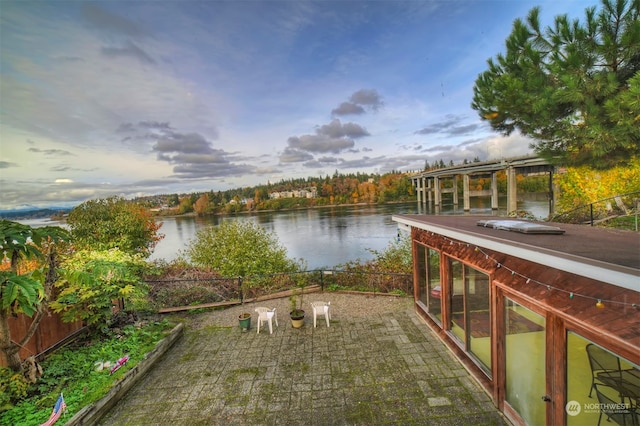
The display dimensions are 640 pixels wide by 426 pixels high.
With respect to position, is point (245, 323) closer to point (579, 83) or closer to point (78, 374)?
point (78, 374)

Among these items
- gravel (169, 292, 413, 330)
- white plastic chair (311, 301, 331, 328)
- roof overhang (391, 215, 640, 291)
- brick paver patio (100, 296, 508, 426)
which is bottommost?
gravel (169, 292, 413, 330)

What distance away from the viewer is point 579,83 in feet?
18.4

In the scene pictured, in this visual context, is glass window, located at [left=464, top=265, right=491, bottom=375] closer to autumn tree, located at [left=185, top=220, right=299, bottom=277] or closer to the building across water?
the building across water

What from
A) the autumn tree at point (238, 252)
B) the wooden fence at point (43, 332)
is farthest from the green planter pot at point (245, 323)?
the autumn tree at point (238, 252)

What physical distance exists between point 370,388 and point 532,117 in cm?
809

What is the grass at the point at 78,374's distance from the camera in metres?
3.41

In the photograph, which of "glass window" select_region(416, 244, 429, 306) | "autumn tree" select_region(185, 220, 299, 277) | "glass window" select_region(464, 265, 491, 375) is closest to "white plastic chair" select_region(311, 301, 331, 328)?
"glass window" select_region(416, 244, 429, 306)

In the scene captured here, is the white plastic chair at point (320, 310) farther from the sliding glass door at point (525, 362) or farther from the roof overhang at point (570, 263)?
the roof overhang at point (570, 263)

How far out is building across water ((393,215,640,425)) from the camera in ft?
6.15

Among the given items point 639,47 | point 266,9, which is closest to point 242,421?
point 639,47

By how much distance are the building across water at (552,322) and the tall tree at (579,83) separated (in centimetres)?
372

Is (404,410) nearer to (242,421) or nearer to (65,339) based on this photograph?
(242,421)

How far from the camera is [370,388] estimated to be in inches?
152

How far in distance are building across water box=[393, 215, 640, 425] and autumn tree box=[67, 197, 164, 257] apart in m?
9.22
